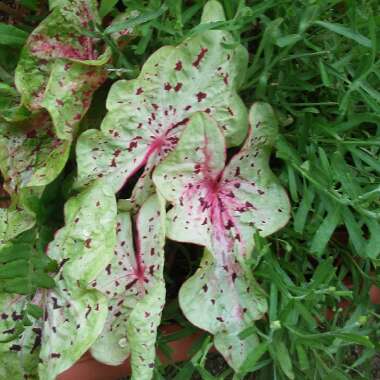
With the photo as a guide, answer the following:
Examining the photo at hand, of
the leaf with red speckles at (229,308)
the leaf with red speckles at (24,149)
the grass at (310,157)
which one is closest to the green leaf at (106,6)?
the grass at (310,157)

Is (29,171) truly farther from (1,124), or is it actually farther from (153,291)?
(153,291)

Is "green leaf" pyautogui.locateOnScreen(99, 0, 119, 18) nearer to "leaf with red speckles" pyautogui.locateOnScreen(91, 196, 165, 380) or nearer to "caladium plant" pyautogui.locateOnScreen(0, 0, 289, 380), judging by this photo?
"caladium plant" pyautogui.locateOnScreen(0, 0, 289, 380)

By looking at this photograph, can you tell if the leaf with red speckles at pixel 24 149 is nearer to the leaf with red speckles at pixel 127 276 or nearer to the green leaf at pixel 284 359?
the leaf with red speckles at pixel 127 276

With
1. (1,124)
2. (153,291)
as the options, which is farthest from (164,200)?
(1,124)

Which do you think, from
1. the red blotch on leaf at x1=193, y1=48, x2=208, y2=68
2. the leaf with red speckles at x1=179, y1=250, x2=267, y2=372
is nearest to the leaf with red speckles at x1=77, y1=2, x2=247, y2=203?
the red blotch on leaf at x1=193, y1=48, x2=208, y2=68

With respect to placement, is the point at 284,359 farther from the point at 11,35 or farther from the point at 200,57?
the point at 11,35

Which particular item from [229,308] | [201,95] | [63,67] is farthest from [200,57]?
[229,308]
